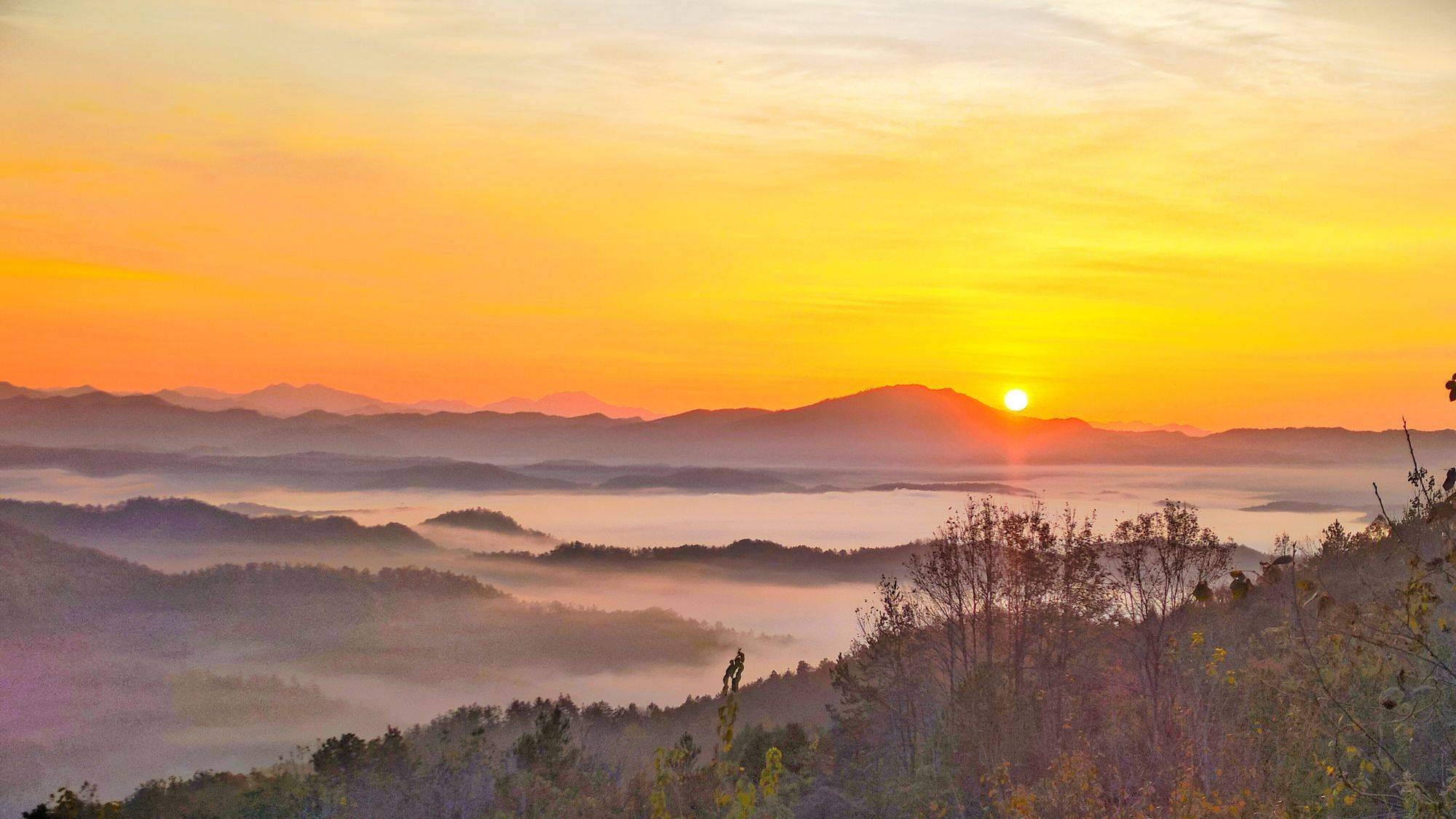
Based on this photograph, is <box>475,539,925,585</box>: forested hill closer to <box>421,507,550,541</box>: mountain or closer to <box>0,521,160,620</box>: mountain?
<box>421,507,550,541</box>: mountain

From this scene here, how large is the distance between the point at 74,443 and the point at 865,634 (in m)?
204

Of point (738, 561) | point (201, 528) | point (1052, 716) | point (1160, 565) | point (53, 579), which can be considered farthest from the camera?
point (201, 528)

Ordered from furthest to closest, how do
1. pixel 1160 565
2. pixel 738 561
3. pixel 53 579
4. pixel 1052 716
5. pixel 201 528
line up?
pixel 201 528 → pixel 738 561 → pixel 53 579 → pixel 1160 565 → pixel 1052 716

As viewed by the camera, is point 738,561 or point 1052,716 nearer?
point 1052,716

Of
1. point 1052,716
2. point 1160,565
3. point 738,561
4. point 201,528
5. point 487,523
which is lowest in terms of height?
point 738,561

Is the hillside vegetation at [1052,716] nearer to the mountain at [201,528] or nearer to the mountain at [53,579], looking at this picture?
the mountain at [53,579]

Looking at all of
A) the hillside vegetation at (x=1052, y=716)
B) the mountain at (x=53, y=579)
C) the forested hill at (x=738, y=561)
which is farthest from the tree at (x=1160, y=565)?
the mountain at (x=53, y=579)

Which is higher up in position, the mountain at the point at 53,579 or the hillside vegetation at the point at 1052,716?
the hillside vegetation at the point at 1052,716

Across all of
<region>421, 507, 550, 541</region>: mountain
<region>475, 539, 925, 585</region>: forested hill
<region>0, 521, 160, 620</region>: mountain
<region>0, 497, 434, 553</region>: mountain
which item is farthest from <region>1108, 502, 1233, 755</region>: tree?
<region>421, 507, 550, 541</region>: mountain

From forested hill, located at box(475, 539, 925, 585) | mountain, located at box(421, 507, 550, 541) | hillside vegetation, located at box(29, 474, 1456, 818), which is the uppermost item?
hillside vegetation, located at box(29, 474, 1456, 818)

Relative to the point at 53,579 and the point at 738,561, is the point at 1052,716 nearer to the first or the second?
the point at 738,561

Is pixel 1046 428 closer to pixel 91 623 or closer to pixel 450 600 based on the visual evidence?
pixel 450 600

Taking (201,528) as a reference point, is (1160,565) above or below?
above

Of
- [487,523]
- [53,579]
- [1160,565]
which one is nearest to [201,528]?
[53,579]
